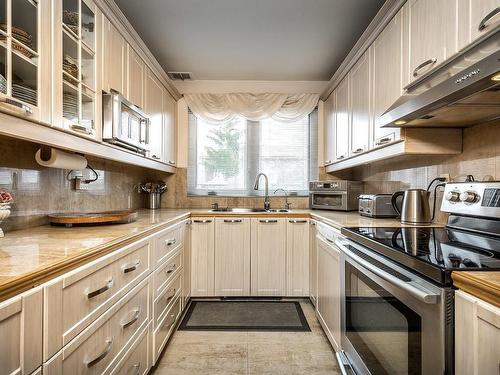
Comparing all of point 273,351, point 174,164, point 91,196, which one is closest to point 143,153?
point 91,196

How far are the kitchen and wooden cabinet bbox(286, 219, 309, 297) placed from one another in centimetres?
1

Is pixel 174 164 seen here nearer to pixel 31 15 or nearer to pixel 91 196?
pixel 91 196

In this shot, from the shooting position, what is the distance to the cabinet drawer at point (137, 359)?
1320 millimetres

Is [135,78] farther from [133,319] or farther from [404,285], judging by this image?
[404,285]

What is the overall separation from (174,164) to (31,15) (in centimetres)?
227

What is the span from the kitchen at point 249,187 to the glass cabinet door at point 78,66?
10mm

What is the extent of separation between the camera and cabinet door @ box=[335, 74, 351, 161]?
8.72 ft

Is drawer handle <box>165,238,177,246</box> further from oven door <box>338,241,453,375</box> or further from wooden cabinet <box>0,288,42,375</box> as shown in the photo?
wooden cabinet <box>0,288,42,375</box>

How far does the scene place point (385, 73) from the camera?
1899mm

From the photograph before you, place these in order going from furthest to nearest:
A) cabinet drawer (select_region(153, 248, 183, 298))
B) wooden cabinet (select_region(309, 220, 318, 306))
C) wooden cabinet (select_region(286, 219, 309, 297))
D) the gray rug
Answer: wooden cabinet (select_region(286, 219, 309, 297)), wooden cabinet (select_region(309, 220, 318, 306)), the gray rug, cabinet drawer (select_region(153, 248, 183, 298))

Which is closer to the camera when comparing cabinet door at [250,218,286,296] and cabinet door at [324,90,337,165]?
cabinet door at [250,218,286,296]

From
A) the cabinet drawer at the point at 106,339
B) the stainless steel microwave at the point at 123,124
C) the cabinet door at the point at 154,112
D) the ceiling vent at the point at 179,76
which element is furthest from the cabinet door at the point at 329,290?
the ceiling vent at the point at 179,76

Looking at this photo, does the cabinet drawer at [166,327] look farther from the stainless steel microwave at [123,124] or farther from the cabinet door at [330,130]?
the cabinet door at [330,130]

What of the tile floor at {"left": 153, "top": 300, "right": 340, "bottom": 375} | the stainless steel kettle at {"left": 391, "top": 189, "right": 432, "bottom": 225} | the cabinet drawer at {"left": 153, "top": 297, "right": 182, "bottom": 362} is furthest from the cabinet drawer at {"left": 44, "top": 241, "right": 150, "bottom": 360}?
the stainless steel kettle at {"left": 391, "top": 189, "right": 432, "bottom": 225}
